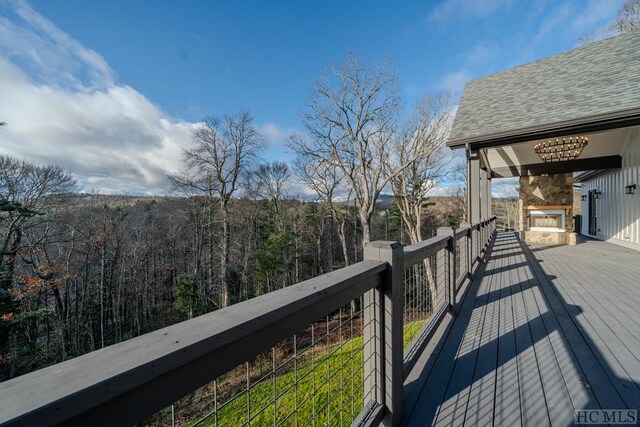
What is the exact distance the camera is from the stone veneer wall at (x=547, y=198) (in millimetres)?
9398

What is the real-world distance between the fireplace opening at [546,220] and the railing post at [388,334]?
11.2m

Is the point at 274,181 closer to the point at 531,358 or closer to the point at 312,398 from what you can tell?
the point at 531,358

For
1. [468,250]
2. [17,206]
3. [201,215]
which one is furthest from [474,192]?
[201,215]

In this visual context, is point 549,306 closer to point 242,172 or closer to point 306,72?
point 306,72

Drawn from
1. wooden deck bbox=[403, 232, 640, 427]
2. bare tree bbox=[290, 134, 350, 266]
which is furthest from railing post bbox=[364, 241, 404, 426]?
bare tree bbox=[290, 134, 350, 266]

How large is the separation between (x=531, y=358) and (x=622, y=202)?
10.6 metres

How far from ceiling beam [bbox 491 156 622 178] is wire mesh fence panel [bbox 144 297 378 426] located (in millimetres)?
9576

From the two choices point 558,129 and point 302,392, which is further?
point 558,129

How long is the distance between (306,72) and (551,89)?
30.9ft

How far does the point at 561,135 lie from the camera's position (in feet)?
18.9

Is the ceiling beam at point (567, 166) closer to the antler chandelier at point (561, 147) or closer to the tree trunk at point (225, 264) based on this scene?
the antler chandelier at point (561, 147)

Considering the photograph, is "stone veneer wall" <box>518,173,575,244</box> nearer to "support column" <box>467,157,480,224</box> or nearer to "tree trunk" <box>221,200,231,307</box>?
"support column" <box>467,157,480,224</box>

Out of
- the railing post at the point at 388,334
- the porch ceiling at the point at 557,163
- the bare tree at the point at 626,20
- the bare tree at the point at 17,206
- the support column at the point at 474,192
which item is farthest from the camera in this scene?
the bare tree at the point at 626,20

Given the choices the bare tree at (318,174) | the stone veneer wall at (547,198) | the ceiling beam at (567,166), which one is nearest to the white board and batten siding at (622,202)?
the ceiling beam at (567,166)
